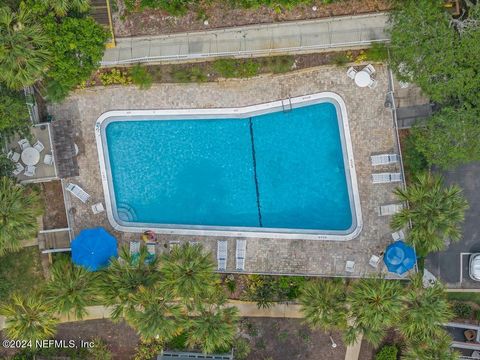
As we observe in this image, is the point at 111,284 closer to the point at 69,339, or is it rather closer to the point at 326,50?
the point at 69,339

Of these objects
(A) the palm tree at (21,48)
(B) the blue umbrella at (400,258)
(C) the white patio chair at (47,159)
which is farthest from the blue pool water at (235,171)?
(A) the palm tree at (21,48)

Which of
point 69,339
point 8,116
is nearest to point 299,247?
point 69,339

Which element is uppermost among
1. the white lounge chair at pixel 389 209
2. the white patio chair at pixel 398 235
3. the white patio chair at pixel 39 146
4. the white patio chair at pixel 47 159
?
the white patio chair at pixel 39 146

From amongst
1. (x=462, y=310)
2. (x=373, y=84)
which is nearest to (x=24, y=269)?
(x=373, y=84)

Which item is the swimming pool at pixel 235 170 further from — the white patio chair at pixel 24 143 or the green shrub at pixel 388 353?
the green shrub at pixel 388 353

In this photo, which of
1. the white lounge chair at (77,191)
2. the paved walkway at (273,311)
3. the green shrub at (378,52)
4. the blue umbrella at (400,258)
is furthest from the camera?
the white lounge chair at (77,191)

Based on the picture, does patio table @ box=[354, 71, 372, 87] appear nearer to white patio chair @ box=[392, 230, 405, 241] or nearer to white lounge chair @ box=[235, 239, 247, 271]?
white patio chair @ box=[392, 230, 405, 241]

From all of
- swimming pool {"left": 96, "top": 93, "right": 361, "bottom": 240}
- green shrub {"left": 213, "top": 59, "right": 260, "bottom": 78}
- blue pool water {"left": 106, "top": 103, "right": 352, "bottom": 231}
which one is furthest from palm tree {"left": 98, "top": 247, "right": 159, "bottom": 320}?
green shrub {"left": 213, "top": 59, "right": 260, "bottom": 78}
